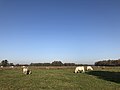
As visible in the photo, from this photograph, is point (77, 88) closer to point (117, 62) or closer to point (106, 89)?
point (106, 89)

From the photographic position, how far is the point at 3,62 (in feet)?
503

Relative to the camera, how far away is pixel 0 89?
73.3ft

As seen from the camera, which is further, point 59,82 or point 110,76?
point 110,76

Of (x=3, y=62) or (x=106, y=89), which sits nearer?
(x=106, y=89)

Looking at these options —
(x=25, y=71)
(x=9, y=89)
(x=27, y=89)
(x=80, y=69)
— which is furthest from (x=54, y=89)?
(x=80, y=69)

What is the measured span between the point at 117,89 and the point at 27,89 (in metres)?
10.1

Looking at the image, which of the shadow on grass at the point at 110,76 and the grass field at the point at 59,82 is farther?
the shadow on grass at the point at 110,76

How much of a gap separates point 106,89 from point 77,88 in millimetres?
3257

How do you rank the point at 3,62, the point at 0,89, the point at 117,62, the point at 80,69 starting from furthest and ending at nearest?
the point at 117,62 < the point at 3,62 < the point at 80,69 < the point at 0,89

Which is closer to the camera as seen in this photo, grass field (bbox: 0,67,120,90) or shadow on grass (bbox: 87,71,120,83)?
grass field (bbox: 0,67,120,90)

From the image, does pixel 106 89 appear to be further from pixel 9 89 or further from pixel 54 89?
pixel 9 89

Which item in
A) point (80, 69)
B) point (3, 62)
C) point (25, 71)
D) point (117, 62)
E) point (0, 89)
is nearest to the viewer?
point (0, 89)

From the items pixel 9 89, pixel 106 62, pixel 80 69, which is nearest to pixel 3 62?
pixel 106 62

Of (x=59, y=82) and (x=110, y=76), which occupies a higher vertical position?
(x=110, y=76)
